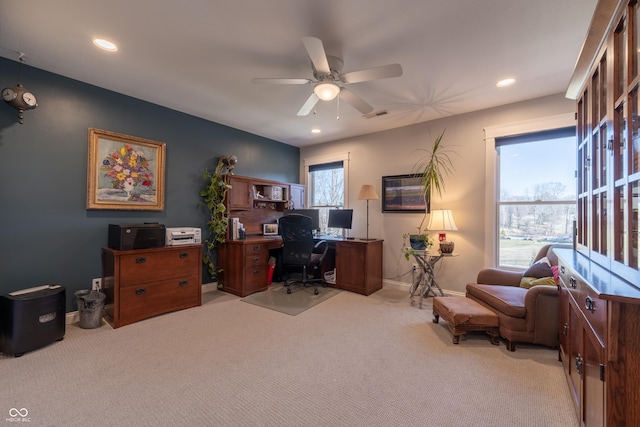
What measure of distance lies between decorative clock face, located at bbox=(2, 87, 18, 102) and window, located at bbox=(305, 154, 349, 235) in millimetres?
3965

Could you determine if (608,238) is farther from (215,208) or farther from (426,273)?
(215,208)

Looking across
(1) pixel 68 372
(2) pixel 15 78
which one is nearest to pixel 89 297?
(1) pixel 68 372

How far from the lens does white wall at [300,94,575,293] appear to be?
135 inches

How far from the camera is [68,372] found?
192cm

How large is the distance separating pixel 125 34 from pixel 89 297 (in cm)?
249

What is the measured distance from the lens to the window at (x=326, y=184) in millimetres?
4941

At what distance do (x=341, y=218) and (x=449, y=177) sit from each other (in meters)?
1.77

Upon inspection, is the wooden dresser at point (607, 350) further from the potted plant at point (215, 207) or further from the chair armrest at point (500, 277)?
the potted plant at point (215, 207)

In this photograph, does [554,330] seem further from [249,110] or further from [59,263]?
[59,263]

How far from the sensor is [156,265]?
296 centimetres

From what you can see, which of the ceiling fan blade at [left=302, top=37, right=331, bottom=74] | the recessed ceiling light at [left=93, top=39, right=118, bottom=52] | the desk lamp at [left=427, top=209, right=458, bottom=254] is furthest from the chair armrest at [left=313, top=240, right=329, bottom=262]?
the recessed ceiling light at [left=93, top=39, right=118, bottom=52]

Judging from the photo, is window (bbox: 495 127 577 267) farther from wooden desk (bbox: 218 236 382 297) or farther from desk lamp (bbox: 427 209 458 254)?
wooden desk (bbox: 218 236 382 297)

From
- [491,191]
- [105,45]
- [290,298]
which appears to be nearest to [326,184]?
[290,298]

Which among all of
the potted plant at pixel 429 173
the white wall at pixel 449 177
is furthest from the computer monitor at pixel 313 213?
the potted plant at pixel 429 173
